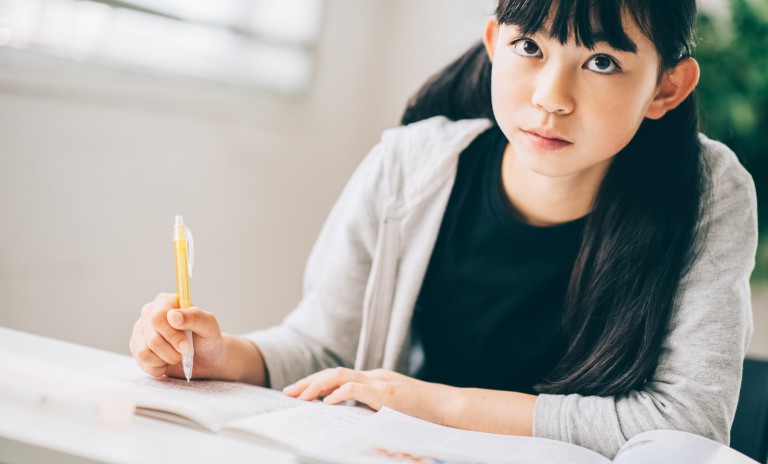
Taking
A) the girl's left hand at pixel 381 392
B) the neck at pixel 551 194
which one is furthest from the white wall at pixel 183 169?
the girl's left hand at pixel 381 392

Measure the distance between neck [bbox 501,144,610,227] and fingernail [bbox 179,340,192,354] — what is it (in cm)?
54

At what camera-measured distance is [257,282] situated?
8.18 feet

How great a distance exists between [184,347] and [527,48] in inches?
21.3

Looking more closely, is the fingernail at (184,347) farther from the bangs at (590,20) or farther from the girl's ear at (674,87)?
the girl's ear at (674,87)

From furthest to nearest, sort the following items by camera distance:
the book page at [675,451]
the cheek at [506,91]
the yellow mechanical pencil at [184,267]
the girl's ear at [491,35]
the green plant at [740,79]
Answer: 1. the green plant at [740,79]
2. the girl's ear at [491,35]
3. the cheek at [506,91]
4. the yellow mechanical pencil at [184,267]
5. the book page at [675,451]

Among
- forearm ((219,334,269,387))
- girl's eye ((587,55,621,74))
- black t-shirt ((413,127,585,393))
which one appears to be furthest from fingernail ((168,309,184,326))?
girl's eye ((587,55,621,74))

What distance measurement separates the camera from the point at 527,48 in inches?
38.6

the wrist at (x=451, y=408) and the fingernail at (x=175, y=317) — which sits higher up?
the fingernail at (x=175, y=317)

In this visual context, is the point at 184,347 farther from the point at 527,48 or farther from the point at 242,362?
the point at 527,48

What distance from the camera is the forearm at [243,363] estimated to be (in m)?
1.00

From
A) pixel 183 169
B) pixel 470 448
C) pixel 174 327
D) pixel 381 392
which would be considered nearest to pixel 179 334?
pixel 174 327

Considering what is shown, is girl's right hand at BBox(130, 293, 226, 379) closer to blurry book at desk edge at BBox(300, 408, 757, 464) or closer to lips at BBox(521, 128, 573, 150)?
blurry book at desk edge at BBox(300, 408, 757, 464)

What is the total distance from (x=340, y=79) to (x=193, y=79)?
72cm

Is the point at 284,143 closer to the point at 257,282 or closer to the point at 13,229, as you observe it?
the point at 257,282
